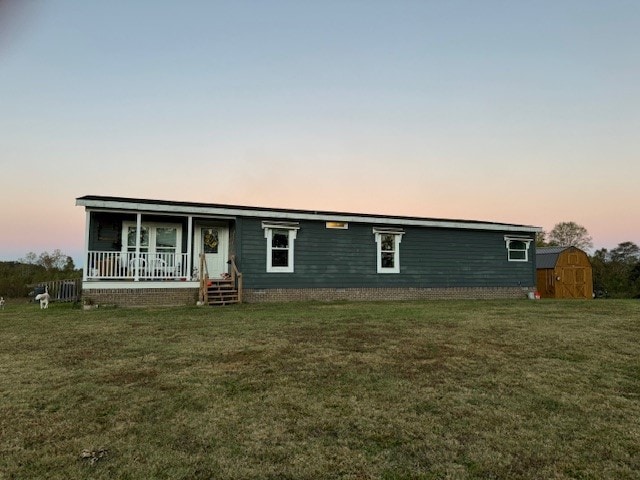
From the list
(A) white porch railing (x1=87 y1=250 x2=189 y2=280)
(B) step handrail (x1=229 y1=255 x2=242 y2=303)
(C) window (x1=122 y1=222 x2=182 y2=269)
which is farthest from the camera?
(C) window (x1=122 y1=222 x2=182 y2=269)

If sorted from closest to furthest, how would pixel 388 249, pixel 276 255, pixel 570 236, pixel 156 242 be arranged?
pixel 156 242, pixel 276 255, pixel 388 249, pixel 570 236

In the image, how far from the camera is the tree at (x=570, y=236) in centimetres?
4881

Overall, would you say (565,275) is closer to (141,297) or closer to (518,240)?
(518,240)

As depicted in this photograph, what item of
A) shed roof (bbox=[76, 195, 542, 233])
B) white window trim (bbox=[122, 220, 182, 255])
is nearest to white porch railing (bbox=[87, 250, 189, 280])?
white window trim (bbox=[122, 220, 182, 255])

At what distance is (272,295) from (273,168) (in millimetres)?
9519

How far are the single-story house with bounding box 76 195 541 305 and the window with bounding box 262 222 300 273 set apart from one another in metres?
0.04

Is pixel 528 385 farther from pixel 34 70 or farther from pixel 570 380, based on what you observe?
pixel 34 70

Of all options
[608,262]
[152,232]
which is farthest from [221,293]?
[608,262]

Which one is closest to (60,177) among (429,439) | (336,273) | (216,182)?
(216,182)

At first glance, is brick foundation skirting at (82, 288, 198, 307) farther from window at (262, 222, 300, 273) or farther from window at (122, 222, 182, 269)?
window at (262, 222, 300, 273)

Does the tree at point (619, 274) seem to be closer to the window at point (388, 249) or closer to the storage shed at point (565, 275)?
the storage shed at point (565, 275)

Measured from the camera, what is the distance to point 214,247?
48.7 ft

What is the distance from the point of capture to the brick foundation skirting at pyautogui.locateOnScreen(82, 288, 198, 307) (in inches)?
468

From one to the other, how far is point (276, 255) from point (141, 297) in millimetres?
4763
